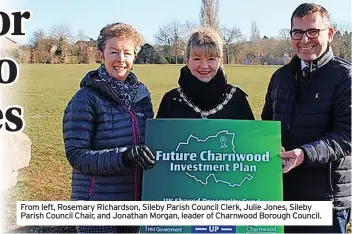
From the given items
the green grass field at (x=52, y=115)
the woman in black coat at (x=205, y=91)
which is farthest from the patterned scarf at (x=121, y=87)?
the green grass field at (x=52, y=115)

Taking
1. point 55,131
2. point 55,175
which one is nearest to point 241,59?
point 55,175

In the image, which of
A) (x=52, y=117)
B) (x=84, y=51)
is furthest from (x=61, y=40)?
(x=52, y=117)

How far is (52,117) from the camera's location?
6812mm

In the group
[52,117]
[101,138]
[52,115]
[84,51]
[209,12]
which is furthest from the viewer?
[52,115]

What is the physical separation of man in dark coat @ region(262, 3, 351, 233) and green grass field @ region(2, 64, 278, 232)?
1.23ft

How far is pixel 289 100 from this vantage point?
1.55m

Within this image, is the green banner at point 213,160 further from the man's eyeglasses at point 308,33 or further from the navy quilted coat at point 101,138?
the man's eyeglasses at point 308,33

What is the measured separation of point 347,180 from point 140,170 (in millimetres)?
641

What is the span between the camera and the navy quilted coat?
1457 mm

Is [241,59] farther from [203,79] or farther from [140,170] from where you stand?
[140,170]

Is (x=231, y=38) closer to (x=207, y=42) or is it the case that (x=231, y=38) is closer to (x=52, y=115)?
(x=207, y=42)

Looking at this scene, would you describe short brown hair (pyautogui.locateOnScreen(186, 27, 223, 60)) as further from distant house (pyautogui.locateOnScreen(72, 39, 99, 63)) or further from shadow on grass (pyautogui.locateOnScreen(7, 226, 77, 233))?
shadow on grass (pyautogui.locateOnScreen(7, 226, 77, 233))

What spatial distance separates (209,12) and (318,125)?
2.48ft

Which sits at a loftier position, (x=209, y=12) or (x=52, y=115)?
(x=209, y=12)
